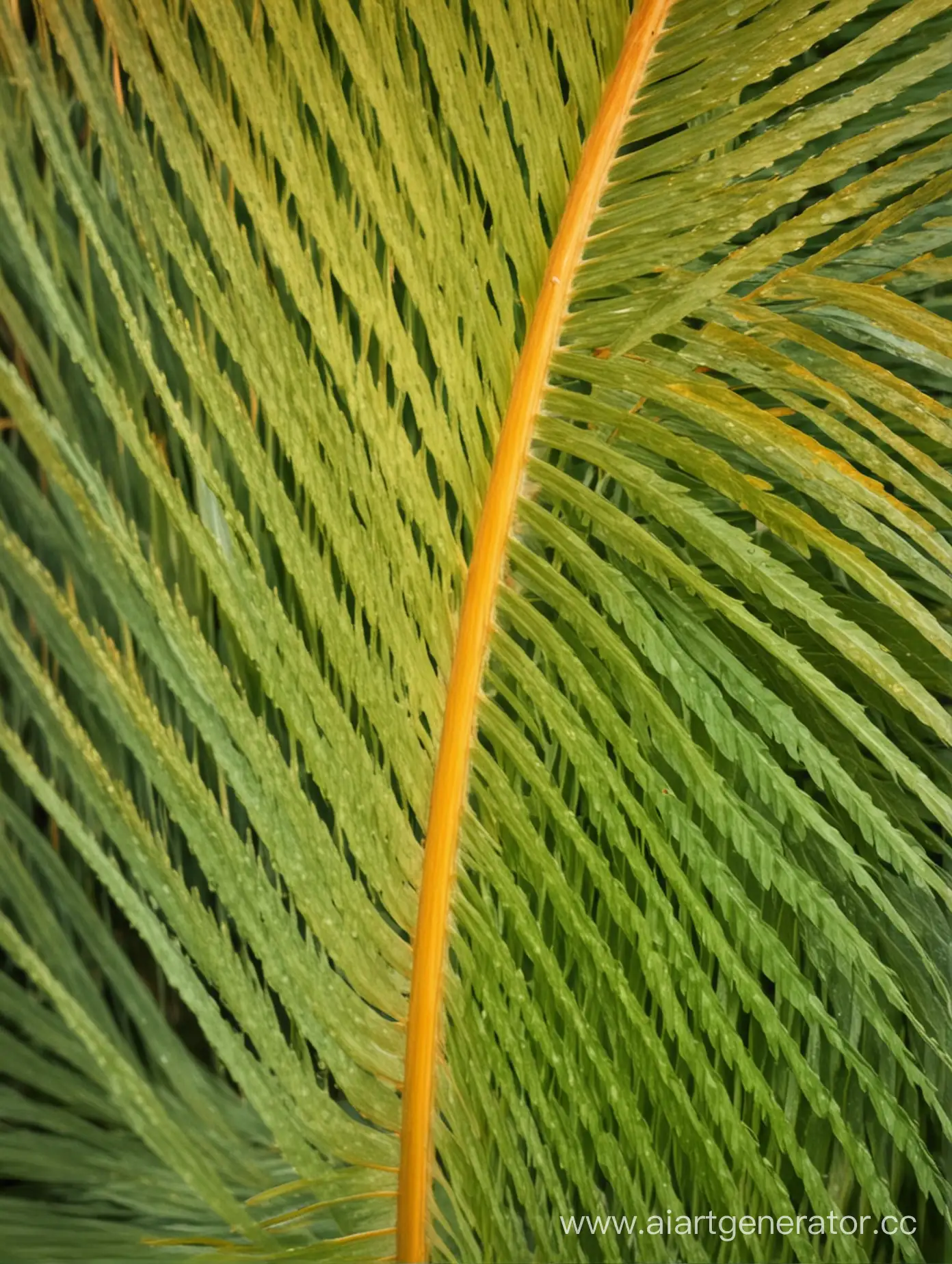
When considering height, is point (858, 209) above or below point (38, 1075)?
above

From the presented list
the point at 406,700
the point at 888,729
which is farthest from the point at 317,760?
the point at 888,729

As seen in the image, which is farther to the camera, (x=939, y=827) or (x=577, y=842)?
(x=939, y=827)

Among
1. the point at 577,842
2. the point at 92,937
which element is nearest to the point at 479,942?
the point at 577,842

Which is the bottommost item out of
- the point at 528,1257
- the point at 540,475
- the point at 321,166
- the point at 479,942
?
the point at 528,1257

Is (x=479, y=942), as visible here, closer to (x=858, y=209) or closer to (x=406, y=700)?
(x=406, y=700)

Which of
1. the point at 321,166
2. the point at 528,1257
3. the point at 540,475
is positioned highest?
the point at 321,166

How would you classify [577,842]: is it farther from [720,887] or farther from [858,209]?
[858,209]
